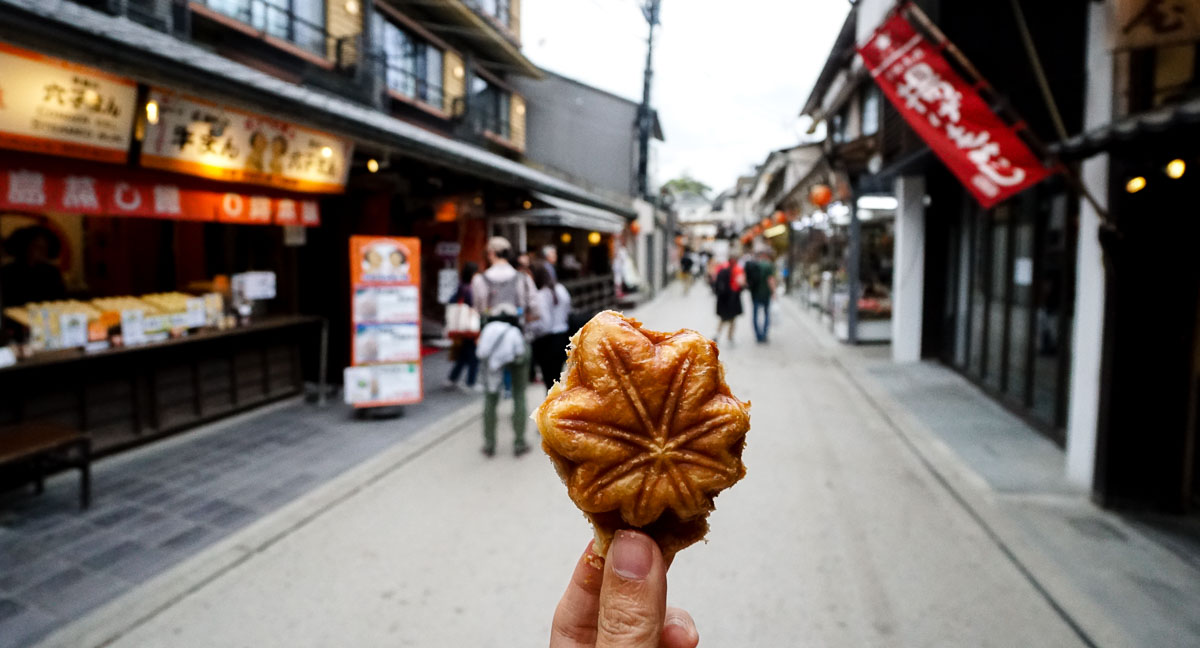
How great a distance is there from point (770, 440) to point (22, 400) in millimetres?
7701

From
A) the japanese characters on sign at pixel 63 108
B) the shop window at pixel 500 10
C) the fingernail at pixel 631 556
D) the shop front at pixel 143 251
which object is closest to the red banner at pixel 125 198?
the shop front at pixel 143 251

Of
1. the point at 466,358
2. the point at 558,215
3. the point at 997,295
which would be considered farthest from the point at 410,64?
the point at 997,295

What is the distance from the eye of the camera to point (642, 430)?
1.48 meters

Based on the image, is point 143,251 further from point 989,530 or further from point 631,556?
point 989,530

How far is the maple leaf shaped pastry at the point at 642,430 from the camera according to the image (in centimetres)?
145

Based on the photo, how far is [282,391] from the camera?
9.57m

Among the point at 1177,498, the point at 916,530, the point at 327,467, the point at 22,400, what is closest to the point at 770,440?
the point at 916,530

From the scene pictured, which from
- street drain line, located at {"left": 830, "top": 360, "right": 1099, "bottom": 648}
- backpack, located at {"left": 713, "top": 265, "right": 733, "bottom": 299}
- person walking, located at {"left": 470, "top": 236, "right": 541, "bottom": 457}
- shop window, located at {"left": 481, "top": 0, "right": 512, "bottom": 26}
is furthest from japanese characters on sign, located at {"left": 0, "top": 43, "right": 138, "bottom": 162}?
shop window, located at {"left": 481, "top": 0, "right": 512, "bottom": 26}

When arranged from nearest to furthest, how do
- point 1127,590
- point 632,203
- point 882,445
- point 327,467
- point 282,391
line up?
point 1127,590 < point 327,467 < point 882,445 < point 282,391 < point 632,203

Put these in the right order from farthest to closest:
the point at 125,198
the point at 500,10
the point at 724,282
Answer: the point at 500,10 → the point at 724,282 → the point at 125,198

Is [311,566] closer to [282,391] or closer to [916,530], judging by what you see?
[916,530]

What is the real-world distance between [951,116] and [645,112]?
2275 cm

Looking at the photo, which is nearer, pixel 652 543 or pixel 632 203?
pixel 652 543

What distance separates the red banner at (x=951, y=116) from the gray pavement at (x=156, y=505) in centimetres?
664
